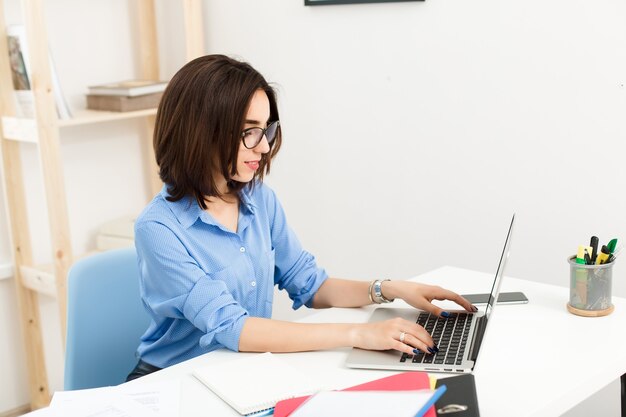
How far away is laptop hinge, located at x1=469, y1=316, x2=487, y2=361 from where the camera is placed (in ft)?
5.00

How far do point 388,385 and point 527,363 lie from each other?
329 mm

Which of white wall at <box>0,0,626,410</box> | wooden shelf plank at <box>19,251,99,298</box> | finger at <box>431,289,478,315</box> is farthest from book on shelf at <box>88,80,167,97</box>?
finger at <box>431,289,478,315</box>

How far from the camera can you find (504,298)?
1.88 meters

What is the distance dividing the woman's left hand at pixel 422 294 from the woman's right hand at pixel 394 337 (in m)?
0.21

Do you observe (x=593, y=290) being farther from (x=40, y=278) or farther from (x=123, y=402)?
(x=40, y=278)

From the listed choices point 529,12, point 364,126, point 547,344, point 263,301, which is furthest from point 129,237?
point 547,344


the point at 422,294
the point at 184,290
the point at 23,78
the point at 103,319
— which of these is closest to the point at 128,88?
the point at 23,78

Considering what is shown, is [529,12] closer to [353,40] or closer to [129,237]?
[353,40]

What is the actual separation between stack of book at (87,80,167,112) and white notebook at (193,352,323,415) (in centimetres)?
163

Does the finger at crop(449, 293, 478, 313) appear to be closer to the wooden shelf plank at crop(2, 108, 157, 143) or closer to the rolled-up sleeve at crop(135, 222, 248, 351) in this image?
the rolled-up sleeve at crop(135, 222, 248, 351)

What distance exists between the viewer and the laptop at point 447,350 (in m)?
1.50

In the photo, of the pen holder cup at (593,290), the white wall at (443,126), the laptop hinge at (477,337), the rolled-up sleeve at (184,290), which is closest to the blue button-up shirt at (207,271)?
the rolled-up sleeve at (184,290)

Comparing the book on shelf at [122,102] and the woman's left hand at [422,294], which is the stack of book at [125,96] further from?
the woman's left hand at [422,294]

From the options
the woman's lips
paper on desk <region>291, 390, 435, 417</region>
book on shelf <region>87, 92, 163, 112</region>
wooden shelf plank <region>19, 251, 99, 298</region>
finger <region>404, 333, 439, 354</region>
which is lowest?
wooden shelf plank <region>19, 251, 99, 298</region>
